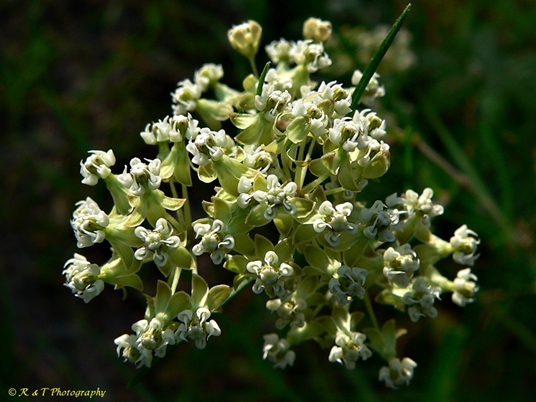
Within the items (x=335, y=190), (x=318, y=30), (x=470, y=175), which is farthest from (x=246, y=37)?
(x=470, y=175)

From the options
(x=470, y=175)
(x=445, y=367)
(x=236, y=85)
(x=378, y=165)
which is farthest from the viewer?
(x=236, y=85)

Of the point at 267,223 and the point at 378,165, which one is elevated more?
the point at 378,165

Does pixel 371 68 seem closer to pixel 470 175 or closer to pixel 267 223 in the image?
pixel 267 223

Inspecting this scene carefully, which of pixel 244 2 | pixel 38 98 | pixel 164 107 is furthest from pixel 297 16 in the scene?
pixel 38 98

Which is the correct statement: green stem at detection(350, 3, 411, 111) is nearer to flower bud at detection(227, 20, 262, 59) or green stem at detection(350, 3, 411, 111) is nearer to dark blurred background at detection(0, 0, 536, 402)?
flower bud at detection(227, 20, 262, 59)

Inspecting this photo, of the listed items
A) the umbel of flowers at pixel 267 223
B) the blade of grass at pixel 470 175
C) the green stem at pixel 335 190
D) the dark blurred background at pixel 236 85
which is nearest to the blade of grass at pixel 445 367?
the dark blurred background at pixel 236 85

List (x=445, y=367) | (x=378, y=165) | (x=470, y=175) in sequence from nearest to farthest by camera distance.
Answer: (x=378, y=165) < (x=445, y=367) < (x=470, y=175)

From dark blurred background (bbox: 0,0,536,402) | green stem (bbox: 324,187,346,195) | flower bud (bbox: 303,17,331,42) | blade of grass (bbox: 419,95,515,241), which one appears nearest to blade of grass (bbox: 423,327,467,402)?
dark blurred background (bbox: 0,0,536,402)

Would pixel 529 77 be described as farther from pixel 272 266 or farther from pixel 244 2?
pixel 272 266
